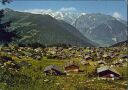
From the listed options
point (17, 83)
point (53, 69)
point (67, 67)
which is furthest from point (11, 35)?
point (67, 67)

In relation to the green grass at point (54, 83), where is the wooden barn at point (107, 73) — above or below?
below

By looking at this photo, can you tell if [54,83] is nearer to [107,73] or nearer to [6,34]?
[6,34]

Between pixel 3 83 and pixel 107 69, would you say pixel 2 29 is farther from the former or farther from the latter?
pixel 107 69

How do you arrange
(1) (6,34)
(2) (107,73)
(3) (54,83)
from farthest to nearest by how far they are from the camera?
(2) (107,73), (1) (6,34), (3) (54,83)

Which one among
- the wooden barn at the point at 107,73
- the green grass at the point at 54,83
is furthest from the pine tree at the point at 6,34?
the wooden barn at the point at 107,73

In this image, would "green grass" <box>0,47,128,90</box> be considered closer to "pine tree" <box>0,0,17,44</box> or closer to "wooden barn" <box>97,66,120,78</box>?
"wooden barn" <box>97,66,120,78</box>

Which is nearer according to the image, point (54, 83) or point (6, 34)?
point (54, 83)

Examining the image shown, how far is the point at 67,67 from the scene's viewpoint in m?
66.3

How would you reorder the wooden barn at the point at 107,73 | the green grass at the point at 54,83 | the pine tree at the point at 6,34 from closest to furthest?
the green grass at the point at 54,83, the pine tree at the point at 6,34, the wooden barn at the point at 107,73

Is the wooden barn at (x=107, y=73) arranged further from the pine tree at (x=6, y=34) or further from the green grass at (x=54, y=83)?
the pine tree at (x=6, y=34)

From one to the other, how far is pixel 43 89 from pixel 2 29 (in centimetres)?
1476

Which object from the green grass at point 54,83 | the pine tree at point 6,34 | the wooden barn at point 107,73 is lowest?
the wooden barn at point 107,73

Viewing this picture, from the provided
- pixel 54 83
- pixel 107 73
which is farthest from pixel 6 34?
pixel 107 73

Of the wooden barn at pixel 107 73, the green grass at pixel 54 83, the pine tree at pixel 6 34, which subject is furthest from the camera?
the wooden barn at pixel 107 73
